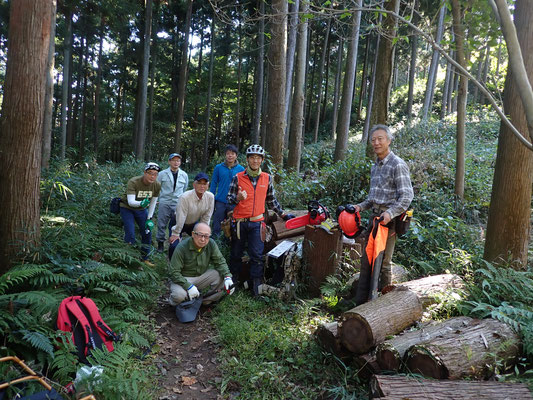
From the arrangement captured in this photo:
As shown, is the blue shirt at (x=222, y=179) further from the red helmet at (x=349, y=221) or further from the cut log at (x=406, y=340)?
the cut log at (x=406, y=340)

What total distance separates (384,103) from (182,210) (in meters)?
5.64

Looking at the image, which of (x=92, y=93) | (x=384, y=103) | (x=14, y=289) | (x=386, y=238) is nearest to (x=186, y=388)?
(x=14, y=289)

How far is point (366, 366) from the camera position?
358 cm

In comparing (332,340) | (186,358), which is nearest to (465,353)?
(332,340)

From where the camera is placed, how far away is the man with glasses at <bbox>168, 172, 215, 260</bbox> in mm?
6023

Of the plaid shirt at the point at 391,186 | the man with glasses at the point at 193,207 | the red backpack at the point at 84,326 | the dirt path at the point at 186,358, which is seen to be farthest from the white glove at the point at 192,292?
the plaid shirt at the point at 391,186

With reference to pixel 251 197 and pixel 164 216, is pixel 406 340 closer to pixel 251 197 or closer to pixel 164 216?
pixel 251 197

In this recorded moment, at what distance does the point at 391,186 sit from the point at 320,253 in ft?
5.10

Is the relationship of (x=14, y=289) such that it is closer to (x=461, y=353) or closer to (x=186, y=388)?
(x=186, y=388)

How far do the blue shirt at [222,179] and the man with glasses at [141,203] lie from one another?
1245 millimetres

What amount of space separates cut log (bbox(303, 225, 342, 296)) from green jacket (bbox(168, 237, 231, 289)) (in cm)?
130

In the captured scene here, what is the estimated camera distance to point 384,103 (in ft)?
28.4

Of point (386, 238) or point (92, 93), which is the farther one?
point (92, 93)

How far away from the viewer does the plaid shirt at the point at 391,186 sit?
14.4 feet
